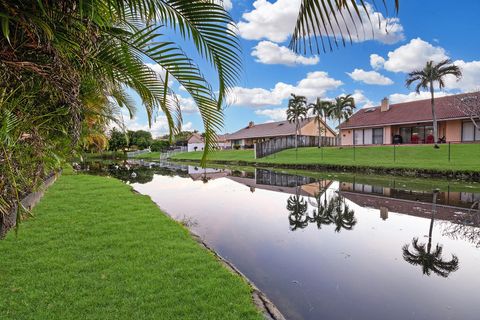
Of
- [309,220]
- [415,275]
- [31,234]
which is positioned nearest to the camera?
[415,275]

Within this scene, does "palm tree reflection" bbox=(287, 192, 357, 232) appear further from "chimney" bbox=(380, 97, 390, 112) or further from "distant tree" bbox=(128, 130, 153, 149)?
"distant tree" bbox=(128, 130, 153, 149)

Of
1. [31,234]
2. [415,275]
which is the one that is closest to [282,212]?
[415,275]

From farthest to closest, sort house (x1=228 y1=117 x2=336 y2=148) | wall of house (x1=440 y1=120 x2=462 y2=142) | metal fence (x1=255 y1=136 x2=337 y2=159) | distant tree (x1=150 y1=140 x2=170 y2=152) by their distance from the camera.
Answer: distant tree (x1=150 y1=140 x2=170 y2=152) → house (x1=228 y1=117 x2=336 y2=148) → metal fence (x1=255 y1=136 x2=337 y2=159) → wall of house (x1=440 y1=120 x2=462 y2=142)

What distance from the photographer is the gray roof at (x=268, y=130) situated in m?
51.2

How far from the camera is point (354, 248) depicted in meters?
6.23

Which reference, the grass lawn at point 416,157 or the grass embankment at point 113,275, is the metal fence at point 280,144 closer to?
the grass lawn at point 416,157

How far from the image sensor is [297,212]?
959cm

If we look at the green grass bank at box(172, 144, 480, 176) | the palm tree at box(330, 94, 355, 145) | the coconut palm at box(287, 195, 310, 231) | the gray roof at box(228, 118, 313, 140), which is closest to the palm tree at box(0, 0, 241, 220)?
the coconut palm at box(287, 195, 310, 231)

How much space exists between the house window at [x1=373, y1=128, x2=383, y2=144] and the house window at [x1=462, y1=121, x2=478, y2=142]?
7.82 meters

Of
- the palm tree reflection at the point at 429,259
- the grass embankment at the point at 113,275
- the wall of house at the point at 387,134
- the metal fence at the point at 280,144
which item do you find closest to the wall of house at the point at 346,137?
the wall of house at the point at 387,134

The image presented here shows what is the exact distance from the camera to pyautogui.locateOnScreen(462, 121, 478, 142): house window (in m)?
28.4

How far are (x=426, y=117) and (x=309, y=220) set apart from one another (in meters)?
28.6

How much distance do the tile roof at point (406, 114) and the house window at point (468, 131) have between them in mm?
1286

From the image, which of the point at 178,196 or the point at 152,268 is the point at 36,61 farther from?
the point at 178,196
